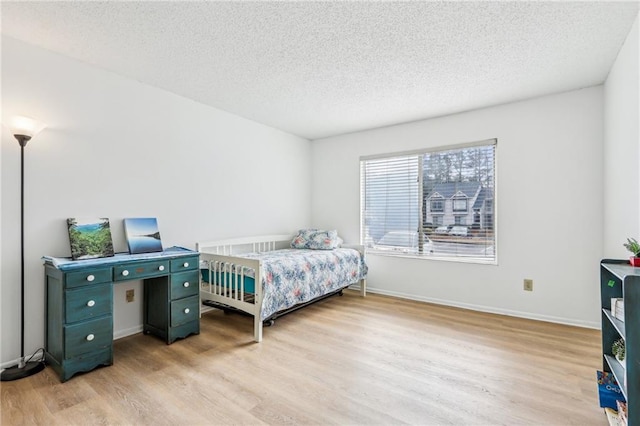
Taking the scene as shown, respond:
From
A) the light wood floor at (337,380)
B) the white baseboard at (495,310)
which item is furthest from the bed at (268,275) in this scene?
the white baseboard at (495,310)

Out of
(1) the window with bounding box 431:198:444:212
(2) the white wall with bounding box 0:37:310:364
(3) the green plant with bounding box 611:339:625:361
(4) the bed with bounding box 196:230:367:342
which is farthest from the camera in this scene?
(1) the window with bounding box 431:198:444:212

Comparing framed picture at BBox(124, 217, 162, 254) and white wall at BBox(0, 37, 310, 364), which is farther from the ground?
white wall at BBox(0, 37, 310, 364)

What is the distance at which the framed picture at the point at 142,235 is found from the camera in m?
2.65

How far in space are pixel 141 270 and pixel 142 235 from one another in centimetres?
48

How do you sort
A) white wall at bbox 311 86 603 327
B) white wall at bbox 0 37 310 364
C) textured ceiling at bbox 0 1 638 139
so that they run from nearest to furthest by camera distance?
1. textured ceiling at bbox 0 1 638 139
2. white wall at bbox 0 37 310 364
3. white wall at bbox 311 86 603 327

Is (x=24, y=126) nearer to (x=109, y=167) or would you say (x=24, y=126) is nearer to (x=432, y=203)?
(x=109, y=167)

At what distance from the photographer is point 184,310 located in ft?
8.66

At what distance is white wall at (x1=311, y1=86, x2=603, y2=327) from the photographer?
2.91m

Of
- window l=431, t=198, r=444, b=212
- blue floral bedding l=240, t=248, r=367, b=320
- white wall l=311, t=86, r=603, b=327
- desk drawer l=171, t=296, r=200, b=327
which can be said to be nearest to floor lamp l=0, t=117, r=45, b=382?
desk drawer l=171, t=296, r=200, b=327

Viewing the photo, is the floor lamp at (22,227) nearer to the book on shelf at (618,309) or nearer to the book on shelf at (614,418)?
the book on shelf at (614,418)

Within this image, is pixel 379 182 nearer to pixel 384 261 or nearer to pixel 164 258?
pixel 384 261

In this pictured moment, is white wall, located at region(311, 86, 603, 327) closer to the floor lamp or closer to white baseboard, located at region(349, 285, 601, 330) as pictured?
white baseboard, located at region(349, 285, 601, 330)

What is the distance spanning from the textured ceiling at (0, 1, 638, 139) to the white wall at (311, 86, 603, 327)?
0.29m

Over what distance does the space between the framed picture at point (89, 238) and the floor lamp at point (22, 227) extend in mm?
285
